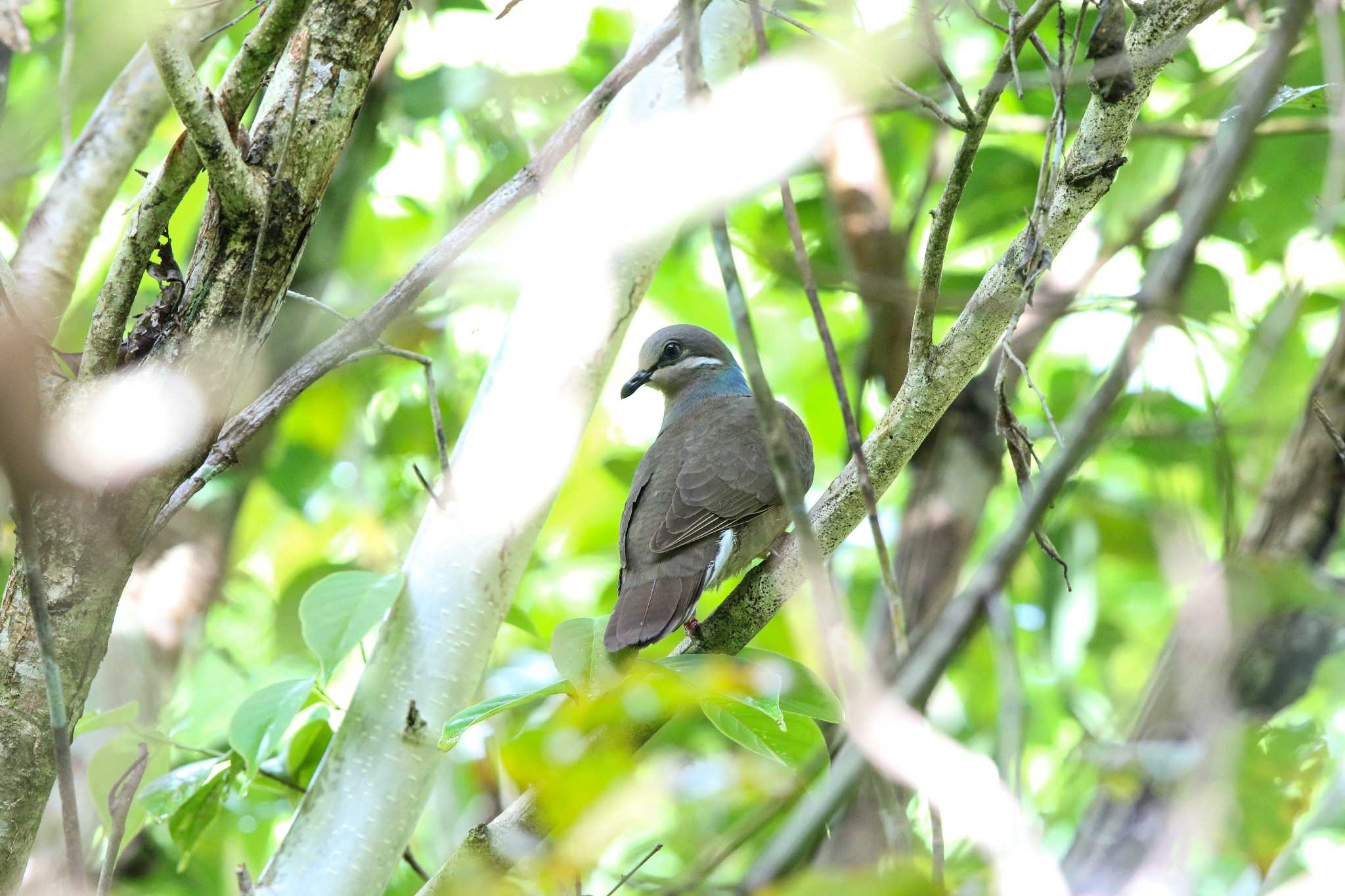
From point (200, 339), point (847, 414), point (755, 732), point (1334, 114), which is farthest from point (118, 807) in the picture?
point (1334, 114)

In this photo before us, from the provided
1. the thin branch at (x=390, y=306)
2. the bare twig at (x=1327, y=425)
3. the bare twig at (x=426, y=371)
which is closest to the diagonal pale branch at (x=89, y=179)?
the bare twig at (x=426, y=371)

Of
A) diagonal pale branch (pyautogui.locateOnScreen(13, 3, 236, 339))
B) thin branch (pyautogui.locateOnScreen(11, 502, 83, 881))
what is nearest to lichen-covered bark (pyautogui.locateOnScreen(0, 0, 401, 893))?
thin branch (pyautogui.locateOnScreen(11, 502, 83, 881))

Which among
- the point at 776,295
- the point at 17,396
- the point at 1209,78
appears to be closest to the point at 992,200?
the point at 1209,78

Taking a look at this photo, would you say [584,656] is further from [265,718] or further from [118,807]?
[118,807]

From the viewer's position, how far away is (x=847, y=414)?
5.42ft

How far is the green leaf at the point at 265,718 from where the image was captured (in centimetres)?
271

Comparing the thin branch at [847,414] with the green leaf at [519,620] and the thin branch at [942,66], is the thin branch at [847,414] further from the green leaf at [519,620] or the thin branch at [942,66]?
the green leaf at [519,620]

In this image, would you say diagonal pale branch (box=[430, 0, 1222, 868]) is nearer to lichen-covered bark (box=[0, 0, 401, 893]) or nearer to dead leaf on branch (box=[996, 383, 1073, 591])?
dead leaf on branch (box=[996, 383, 1073, 591])

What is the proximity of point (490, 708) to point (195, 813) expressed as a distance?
134cm

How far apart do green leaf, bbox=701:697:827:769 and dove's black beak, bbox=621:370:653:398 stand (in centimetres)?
322

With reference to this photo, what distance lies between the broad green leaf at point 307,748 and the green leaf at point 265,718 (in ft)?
1.29

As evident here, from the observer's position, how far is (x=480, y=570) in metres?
3.26

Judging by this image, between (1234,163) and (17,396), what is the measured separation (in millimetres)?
1973

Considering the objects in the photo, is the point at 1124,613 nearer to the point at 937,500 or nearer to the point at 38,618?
the point at 937,500
